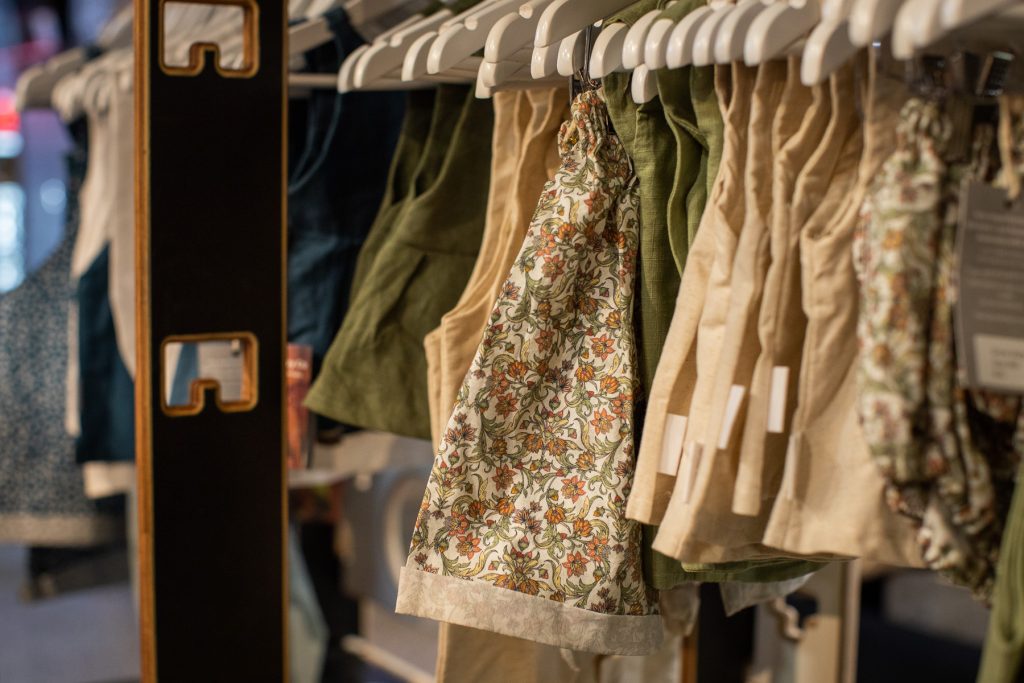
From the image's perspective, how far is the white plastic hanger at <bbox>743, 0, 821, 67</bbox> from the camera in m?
0.77

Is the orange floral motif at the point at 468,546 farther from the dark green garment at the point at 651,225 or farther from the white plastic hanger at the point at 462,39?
the white plastic hanger at the point at 462,39

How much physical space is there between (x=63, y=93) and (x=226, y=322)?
0.94 m

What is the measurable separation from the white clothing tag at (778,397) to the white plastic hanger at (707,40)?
0.83 ft

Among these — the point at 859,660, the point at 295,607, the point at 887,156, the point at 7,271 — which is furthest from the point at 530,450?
the point at 7,271

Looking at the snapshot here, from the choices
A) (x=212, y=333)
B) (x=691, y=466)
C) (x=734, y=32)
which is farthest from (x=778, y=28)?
(x=212, y=333)

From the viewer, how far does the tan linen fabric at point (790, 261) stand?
2.70 feet

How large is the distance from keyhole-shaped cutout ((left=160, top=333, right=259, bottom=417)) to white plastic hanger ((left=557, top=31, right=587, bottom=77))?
1.82ft

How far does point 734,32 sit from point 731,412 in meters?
0.30

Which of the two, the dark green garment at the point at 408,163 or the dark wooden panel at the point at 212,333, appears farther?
the dark green garment at the point at 408,163

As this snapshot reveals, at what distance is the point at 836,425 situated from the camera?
81 cm

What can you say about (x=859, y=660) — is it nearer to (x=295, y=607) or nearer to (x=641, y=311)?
(x=295, y=607)

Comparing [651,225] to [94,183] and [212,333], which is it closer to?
[212,333]

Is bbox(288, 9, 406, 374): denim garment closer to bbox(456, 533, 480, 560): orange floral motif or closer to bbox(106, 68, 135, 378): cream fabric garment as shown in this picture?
bbox(106, 68, 135, 378): cream fabric garment

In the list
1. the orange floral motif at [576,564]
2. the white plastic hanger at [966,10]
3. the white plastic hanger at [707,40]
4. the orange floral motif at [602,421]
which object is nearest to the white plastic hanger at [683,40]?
the white plastic hanger at [707,40]
